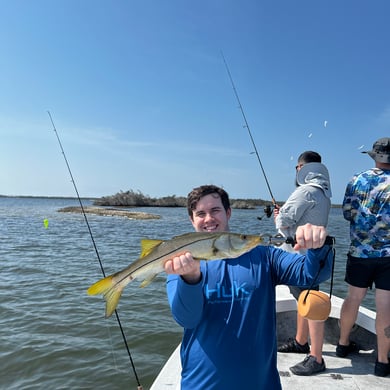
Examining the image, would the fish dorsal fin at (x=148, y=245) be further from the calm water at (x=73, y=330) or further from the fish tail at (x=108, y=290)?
the calm water at (x=73, y=330)

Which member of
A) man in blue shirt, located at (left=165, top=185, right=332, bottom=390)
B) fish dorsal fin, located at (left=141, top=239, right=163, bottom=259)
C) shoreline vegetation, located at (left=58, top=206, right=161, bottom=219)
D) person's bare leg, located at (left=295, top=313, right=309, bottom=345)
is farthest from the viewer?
shoreline vegetation, located at (left=58, top=206, right=161, bottom=219)

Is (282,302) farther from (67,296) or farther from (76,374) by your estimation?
(67,296)

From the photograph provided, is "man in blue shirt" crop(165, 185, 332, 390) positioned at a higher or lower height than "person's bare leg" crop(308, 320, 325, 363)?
higher

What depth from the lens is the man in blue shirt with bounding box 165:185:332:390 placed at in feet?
6.71

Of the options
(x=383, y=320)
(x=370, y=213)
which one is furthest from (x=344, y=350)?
(x=370, y=213)

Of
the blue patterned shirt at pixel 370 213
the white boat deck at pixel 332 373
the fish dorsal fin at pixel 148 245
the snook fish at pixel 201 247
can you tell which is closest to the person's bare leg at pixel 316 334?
the white boat deck at pixel 332 373

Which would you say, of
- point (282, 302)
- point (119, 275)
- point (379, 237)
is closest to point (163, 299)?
point (282, 302)

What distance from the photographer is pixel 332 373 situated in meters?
3.72

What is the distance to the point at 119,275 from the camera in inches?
89.0

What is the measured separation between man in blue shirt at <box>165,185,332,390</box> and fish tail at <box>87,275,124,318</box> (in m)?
0.35

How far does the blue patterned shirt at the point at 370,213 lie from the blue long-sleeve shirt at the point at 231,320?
5.47 ft

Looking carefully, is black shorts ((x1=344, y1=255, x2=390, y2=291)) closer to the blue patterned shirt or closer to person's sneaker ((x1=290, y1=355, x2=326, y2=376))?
the blue patterned shirt

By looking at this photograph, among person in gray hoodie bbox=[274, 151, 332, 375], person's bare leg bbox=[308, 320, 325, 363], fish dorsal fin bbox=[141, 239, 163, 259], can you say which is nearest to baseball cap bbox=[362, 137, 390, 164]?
person in gray hoodie bbox=[274, 151, 332, 375]

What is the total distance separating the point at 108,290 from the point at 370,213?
280 cm
